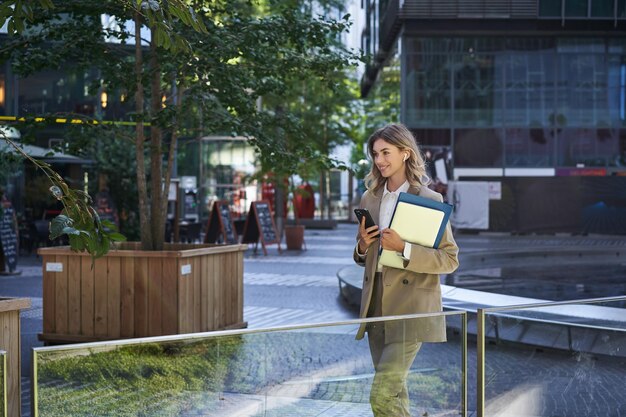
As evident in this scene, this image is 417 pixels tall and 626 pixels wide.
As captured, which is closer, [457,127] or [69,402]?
[69,402]

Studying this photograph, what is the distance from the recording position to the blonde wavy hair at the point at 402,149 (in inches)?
176

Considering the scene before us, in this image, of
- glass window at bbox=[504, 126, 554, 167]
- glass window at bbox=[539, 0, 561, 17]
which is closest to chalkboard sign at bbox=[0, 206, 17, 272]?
glass window at bbox=[504, 126, 554, 167]

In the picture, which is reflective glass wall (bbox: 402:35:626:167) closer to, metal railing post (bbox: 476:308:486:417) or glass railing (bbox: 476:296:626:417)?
glass railing (bbox: 476:296:626:417)

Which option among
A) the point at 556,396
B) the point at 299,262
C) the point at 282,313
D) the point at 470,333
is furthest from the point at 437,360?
the point at 299,262

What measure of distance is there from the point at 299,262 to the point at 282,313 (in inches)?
355

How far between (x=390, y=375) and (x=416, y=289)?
415 mm

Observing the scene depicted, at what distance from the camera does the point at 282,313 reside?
1270 centimetres

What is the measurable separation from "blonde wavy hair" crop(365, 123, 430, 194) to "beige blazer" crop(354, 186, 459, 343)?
7cm

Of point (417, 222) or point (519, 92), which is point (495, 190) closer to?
point (519, 92)

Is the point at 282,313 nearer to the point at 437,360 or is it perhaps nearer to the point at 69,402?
the point at 437,360

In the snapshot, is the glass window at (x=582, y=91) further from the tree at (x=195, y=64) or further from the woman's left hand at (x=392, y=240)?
the woman's left hand at (x=392, y=240)

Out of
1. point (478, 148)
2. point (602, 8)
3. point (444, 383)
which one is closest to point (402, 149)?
point (444, 383)

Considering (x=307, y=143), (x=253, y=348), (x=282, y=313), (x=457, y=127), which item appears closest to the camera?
(x=253, y=348)

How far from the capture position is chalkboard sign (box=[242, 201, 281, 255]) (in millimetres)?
24125
